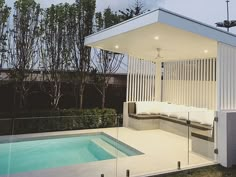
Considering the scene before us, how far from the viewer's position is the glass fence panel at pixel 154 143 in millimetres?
4184

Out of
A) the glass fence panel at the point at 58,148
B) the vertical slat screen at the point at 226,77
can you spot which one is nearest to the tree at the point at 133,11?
the glass fence panel at the point at 58,148

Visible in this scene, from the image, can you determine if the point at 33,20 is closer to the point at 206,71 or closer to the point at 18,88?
the point at 18,88

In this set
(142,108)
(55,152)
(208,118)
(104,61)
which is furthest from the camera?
(104,61)

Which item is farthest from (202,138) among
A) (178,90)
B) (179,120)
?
(178,90)

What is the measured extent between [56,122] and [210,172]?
3.80 metres

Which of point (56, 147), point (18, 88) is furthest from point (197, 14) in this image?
point (56, 147)

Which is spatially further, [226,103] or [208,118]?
[208,118]

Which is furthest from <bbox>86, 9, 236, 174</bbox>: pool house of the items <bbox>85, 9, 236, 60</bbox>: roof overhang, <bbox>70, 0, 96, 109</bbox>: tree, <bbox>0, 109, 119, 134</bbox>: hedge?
<bbox>70, 0, 96, 109</bbox>: tree

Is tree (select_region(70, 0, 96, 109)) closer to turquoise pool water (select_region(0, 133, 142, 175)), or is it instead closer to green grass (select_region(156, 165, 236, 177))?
turquoise pool water (select_region(0, 133, 142, 175))

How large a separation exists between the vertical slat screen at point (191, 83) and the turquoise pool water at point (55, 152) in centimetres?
304

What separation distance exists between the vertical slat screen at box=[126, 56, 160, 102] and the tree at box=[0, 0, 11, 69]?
4.11 metres

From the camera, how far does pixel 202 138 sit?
494 centimetres

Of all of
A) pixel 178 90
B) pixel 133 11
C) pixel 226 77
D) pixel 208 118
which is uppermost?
pixel 133 11

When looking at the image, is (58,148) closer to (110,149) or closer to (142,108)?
(110,149)
